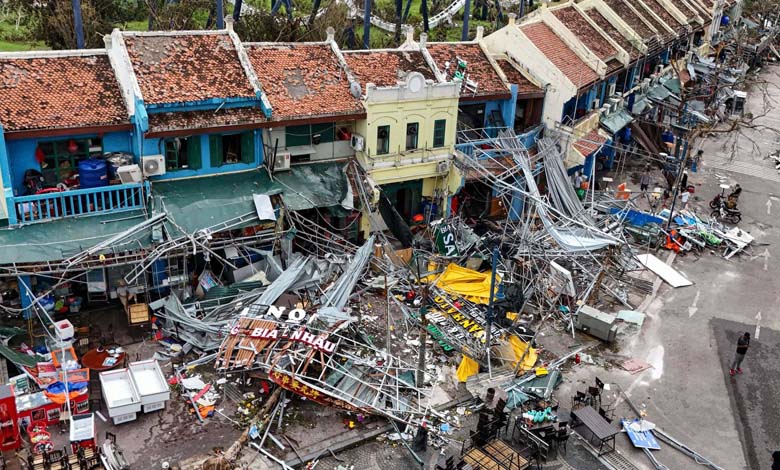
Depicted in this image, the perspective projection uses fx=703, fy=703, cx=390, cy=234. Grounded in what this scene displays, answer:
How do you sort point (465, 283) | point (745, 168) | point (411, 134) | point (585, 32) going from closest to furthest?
1. point (465, 283)
2. point (411, 134)
3. point (585, 32)
4. point (745, 168)

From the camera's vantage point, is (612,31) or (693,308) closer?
(693,308)

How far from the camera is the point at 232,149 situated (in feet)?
87.4

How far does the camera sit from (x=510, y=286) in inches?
1039

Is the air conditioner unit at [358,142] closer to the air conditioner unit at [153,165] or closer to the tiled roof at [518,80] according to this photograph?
the air conditioner unit at [153,165]

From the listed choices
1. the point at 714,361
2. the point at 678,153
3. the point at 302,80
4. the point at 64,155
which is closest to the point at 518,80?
the point at 302,80

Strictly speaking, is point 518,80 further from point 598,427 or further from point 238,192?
point 598,427

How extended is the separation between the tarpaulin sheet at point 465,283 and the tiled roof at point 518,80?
35.3ft

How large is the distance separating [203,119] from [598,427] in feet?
54.1

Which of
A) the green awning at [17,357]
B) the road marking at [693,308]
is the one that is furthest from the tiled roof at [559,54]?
the green awning at [17,357]

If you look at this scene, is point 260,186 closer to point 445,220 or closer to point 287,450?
point 445,220

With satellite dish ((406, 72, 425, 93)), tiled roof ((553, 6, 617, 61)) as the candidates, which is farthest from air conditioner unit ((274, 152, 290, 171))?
tiled roof ((553, 6, 617, 61))

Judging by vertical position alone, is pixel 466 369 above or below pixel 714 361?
above

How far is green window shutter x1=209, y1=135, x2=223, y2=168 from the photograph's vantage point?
2569 centimetres

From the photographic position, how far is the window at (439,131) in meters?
29.7
